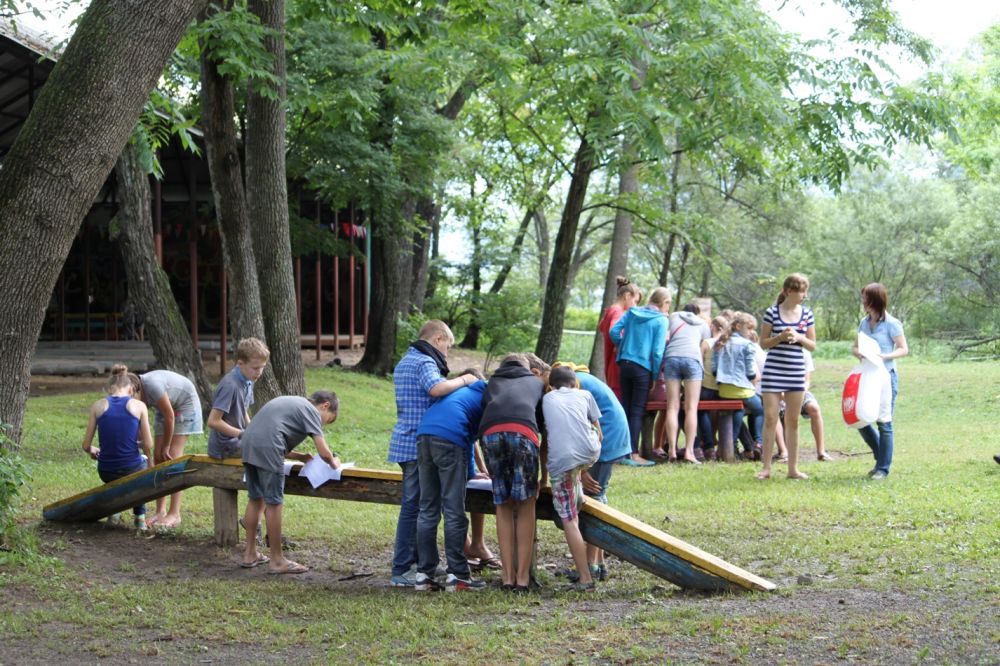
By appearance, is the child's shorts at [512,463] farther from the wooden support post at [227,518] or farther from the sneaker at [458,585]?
the wooden support post at [227,518]

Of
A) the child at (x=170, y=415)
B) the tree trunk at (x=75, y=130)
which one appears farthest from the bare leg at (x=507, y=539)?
the child at (x=170, y=415)

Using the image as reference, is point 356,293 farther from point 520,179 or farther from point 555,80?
point 555,80

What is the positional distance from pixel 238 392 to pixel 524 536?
8.42ft

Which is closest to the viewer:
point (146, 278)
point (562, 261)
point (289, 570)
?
point (289, 570)

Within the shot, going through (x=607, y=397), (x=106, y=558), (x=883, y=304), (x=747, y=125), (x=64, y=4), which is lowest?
(x=106, y=558)

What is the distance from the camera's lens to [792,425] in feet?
33.1

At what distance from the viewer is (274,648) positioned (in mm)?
5668

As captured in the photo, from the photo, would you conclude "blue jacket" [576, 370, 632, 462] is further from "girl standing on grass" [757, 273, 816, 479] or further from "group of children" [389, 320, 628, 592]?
"girl standing on grass" [757, 273, 816, 479]

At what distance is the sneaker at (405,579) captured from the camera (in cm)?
717

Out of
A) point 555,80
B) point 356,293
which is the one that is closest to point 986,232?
point 356,293

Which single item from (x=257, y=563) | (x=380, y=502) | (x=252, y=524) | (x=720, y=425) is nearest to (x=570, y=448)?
(x=380, y=502)

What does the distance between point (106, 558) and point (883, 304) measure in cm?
701

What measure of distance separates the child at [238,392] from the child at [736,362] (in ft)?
20.5

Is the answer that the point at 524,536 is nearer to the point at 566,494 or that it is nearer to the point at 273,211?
the point at 566,494
